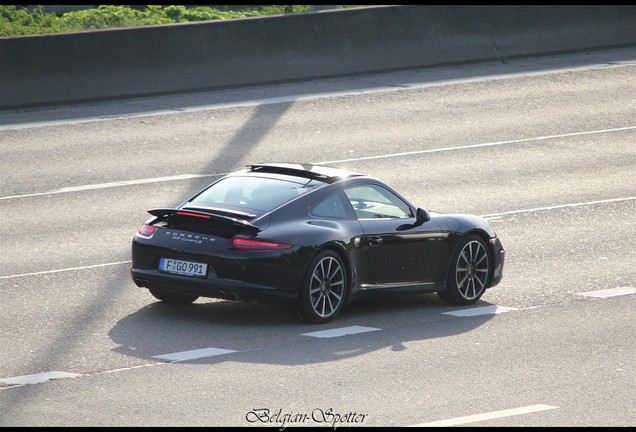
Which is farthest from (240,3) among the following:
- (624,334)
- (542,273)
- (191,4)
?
(624,334)

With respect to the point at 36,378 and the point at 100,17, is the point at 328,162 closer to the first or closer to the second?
the point at 100,17

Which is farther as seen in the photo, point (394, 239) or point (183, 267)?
point (394, 239)

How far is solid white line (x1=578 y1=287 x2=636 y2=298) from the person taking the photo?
12.9 m

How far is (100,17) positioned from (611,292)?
15.9 metres

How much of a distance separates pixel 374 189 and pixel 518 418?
4171 mm

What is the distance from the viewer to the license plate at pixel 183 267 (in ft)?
36.3

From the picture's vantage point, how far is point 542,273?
45.5 feet

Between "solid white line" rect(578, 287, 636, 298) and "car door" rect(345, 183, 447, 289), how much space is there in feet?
5.48

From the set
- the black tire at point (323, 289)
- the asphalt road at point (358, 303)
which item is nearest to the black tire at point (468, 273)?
the asphalt road at point (358, 303)

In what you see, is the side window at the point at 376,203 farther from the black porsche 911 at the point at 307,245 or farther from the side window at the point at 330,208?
the side window at the point at 330,208

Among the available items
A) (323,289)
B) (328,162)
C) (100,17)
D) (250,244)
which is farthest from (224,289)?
(100,17)

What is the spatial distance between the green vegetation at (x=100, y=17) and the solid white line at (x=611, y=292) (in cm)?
1468

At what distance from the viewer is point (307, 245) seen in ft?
36.6

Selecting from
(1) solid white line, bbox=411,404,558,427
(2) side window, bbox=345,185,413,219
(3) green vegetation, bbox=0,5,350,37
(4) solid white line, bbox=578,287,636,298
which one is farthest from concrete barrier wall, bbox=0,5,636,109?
(1) solid white line, bbox=411,404,558,427
